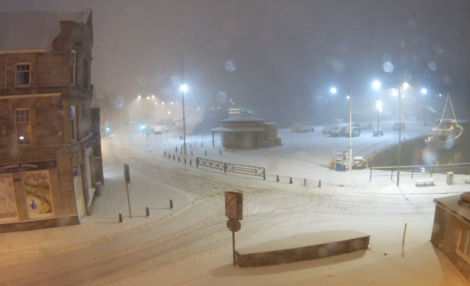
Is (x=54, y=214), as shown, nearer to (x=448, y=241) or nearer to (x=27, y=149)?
(x=27, y=149)

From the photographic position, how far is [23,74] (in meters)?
16.8

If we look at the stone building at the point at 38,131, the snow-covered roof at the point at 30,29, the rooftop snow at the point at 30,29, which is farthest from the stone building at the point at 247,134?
the stone building at the point at 38,131

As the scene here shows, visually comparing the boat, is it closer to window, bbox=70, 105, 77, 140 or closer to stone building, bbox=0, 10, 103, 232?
window, bbox=70, 105, 77, 140

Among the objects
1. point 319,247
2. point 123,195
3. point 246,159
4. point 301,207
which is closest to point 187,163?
point 246,159

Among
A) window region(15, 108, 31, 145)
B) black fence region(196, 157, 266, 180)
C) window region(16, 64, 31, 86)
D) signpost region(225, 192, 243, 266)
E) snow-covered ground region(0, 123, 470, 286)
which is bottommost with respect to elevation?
snow-covered ground region(0, 123, 470, 286)

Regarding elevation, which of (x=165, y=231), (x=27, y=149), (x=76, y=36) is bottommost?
(x=165, y=231)

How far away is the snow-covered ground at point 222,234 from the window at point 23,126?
444 centimetres

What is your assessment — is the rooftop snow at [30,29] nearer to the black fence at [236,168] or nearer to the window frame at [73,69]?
the window frame at [73,69]

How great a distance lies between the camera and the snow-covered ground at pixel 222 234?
11.0 m

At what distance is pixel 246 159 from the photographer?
3550cm

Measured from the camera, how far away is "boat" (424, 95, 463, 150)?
147 feet

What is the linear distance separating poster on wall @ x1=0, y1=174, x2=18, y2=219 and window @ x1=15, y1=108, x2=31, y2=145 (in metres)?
1.79

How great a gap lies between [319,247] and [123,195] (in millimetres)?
14610

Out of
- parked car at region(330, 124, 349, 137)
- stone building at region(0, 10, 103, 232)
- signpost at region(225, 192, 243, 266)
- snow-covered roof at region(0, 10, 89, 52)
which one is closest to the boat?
parked car at region(330, 124, 349, 137)
